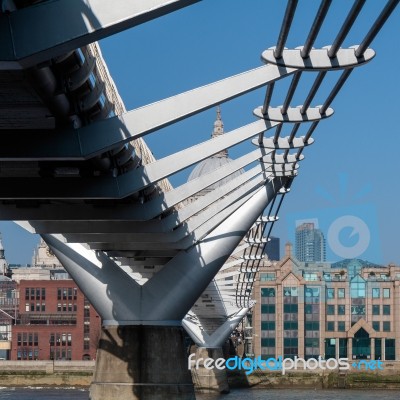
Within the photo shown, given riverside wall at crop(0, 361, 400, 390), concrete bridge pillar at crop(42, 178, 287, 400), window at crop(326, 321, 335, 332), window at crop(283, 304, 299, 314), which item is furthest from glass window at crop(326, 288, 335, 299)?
concrete bridge pillar at crop(42, 178, 287, 400)

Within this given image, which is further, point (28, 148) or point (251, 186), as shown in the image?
point (251, 186)

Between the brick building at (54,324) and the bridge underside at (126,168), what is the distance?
64.0 meters

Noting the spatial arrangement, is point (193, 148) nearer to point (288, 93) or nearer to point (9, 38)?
point (288, 93)

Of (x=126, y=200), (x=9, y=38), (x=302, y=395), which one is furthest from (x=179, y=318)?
(x=302, y=395)

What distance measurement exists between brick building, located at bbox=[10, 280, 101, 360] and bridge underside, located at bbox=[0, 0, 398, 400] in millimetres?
64006

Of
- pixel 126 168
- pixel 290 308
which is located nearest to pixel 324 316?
pixel 290 308

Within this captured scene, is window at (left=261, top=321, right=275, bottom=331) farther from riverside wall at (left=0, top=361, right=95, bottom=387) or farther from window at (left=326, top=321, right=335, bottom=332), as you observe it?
riverside wall at (left=0, top=361, right=95, bottom=387)

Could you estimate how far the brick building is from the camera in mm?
104438

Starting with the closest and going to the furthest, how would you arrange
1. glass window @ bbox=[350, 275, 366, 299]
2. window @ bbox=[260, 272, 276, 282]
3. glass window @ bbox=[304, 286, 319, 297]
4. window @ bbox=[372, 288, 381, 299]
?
glass window @ bbox=[304, 286, 319, 297] < window @ bbox=[372, 288, 381, 299] < glass window @ bbox=[350, 275, 366, 299] < window @ bbox=[260, 272, 276, 282]

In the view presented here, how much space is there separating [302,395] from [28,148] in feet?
199

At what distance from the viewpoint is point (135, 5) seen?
10594 mm

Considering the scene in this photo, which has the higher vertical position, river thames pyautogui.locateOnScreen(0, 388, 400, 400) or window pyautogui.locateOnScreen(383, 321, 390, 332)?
window pyautogui.locateOnScreen(383, 321, 390, 332)

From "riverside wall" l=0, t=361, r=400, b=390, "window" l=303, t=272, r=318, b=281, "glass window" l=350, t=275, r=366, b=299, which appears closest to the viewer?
"riverside wall" l=0, t=361, r=400, b=390

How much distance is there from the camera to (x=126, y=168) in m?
22.3
